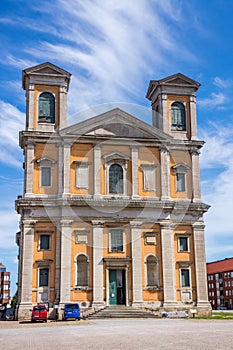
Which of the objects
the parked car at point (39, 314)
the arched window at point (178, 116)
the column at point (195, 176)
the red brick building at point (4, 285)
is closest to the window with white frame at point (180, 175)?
the column at point (195, 176)

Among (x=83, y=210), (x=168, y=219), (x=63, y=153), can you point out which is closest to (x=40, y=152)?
(x=63, y=153)

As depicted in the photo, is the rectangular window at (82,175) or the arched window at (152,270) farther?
the rectangular window at (82,175)

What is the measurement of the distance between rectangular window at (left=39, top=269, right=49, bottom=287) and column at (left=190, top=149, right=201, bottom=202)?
1315cm

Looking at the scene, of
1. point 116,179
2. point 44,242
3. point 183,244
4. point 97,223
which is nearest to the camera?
point 44,242

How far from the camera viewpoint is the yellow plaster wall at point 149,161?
40.8 meters

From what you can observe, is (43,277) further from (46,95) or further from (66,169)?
(46,95)

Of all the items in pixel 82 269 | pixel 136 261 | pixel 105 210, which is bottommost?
pixel 82 269

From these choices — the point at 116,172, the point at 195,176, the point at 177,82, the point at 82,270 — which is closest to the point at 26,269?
the point at 82,270

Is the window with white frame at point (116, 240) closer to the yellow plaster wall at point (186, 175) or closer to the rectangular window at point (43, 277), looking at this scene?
the rectangular window at point (43, 277)

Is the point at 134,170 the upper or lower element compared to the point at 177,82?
lower

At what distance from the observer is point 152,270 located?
39.3m

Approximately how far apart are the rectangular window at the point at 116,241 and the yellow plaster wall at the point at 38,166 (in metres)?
5.59

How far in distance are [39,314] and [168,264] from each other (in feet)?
36.0

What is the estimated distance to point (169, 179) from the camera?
4144 centimetres
